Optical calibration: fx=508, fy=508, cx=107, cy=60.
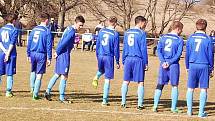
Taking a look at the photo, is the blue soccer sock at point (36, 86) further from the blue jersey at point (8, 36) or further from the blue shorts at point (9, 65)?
the blue jersey at point (8, 36)

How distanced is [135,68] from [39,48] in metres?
2.37

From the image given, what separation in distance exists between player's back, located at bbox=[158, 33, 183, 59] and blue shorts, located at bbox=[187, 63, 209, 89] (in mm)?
538

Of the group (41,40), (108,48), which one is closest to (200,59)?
(108,48)

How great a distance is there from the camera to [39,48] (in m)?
12.0

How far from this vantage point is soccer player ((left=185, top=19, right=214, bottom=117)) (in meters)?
10.6

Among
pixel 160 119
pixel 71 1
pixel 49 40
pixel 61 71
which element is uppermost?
pixel 71 1

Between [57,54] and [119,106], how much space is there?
189 centimetres

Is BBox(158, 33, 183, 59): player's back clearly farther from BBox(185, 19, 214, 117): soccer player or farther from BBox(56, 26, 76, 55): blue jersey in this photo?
BBox(56, 26, 76, 55): blue jersey

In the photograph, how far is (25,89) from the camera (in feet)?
47.1

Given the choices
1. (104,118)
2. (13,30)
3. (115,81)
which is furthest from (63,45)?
(115,81)

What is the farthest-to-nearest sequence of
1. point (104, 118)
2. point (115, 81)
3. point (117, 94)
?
1. point (115, 81)
2. point (117, 94)
3. point (104, 118)

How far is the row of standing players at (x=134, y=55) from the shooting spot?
35.2ft

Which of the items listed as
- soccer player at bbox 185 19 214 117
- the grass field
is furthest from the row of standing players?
the grass field

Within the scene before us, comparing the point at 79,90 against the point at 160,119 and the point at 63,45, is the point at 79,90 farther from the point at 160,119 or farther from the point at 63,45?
the point at 160,119
